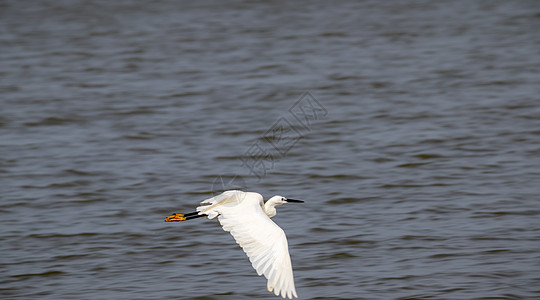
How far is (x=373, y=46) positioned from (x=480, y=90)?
108 inches

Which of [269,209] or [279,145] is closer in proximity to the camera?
[269,209]

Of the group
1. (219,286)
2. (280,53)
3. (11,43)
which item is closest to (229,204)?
(219,286)

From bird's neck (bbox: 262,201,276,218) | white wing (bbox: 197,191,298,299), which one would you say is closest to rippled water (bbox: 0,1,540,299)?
bird's neck (bbox: 262,201,276,218)

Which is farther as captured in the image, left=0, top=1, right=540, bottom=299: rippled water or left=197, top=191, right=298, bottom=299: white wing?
left=0, top=1, right=540, bottom=299: rippled water

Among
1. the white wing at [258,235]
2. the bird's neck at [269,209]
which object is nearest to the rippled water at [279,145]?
the bird's neck at [269,209]

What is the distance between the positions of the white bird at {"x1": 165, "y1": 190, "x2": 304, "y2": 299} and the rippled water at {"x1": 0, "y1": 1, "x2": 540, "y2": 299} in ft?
2.06

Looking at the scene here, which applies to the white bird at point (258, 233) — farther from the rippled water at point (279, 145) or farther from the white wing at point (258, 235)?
the rippled water at point (279, 145)

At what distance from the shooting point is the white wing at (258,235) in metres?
5.23

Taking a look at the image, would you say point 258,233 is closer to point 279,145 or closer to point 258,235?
point 258,235

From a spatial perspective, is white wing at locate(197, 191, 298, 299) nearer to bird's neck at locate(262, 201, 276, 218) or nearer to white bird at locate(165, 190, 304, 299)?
white bird at locate(165, 190, 304, 299)

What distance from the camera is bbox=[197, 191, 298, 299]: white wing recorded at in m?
5.23

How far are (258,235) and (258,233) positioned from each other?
0.02 meters

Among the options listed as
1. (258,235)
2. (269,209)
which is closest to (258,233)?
(258,235)

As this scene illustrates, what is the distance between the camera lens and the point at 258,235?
561 centimetres
